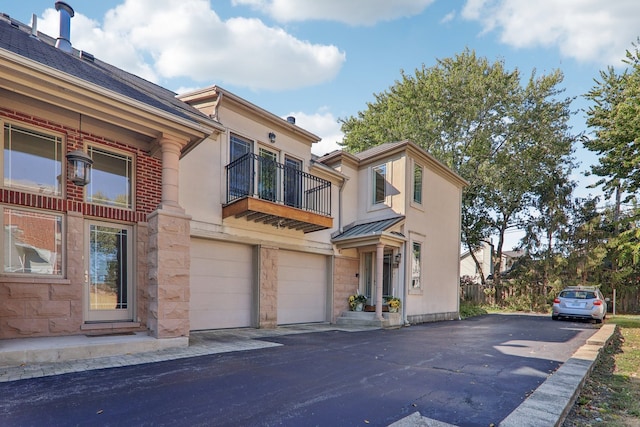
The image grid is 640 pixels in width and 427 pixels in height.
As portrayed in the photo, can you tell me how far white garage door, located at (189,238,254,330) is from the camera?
26.4ft

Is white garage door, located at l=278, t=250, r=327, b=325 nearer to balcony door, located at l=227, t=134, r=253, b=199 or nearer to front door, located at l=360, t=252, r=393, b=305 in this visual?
front door, located at l=360, t=252, r=393, b=305

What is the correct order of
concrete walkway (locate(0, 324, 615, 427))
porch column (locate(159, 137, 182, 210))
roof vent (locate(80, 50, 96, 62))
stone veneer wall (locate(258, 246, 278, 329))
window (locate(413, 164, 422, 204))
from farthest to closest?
window (locate(413, 164, 422, 204)), stone veneer wall (locate(258, 246, 278, 329)), roof vent (locate(80, 50, 96, 62)), porch column (locate(159, 137, 182, 210)), concrete walkway (locate(0, 324, 615, 427))

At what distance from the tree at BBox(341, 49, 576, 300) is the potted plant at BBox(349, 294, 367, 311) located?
10324 mm

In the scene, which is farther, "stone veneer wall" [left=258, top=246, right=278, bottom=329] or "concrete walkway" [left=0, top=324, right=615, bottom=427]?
"stone veneer wall" [left=258, top=246, right=278, bottom=329]

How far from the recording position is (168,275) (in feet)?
19.5

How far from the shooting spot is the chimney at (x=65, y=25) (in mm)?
7148

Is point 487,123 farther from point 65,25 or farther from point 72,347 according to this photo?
point 72,347

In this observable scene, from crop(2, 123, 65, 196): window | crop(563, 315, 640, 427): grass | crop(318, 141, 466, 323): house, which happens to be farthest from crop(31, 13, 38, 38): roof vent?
crop(563, 315, 640, 427): grass

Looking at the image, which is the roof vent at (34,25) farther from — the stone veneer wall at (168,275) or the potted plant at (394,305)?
the potted plant at (394,305)

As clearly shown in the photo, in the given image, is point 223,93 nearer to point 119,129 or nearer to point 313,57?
point 119,129

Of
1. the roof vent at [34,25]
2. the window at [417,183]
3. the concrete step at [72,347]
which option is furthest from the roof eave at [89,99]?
the window at [417,183]

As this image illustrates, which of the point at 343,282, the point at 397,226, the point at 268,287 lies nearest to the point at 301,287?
the point at 268,287

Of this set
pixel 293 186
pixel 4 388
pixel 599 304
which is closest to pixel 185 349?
pixel 4 388

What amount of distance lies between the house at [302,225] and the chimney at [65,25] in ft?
8.75
